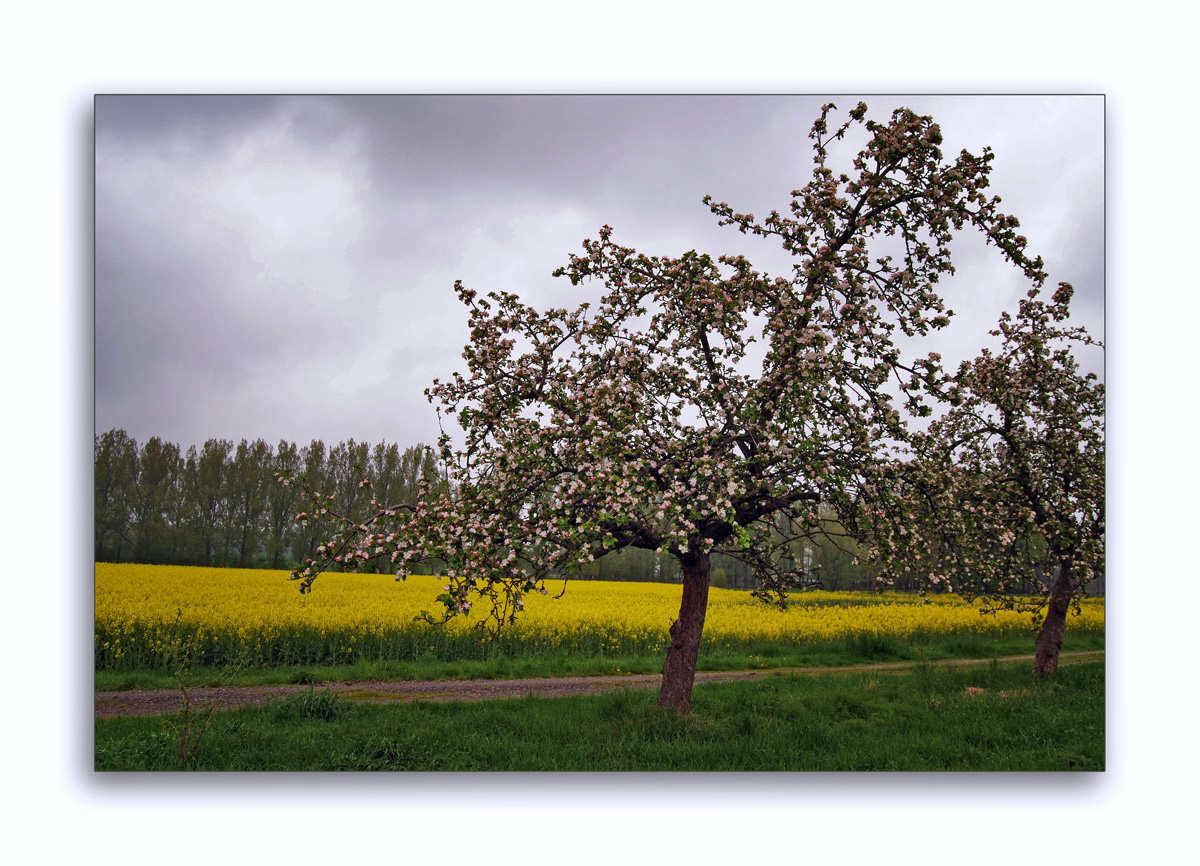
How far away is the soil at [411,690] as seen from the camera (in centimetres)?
448

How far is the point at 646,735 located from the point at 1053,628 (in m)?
4.63

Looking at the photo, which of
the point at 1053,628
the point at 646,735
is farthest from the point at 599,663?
the point at 1053,628

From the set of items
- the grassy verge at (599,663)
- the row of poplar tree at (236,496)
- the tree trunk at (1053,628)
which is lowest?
the grassy verge at (599,663)

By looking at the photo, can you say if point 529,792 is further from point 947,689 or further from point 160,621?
point 947,689

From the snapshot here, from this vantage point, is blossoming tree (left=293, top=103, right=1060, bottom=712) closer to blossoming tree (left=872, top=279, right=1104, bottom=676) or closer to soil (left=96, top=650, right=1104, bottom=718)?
blossoming tree (left=872, top=279, right=1104, bottom=676)

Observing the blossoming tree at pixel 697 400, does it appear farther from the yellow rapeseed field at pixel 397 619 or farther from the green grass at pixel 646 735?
the yellow rapeseed field at pixel 397 619

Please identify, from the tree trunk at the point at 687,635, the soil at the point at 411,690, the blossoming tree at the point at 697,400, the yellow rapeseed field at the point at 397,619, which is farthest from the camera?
the yellow rapeseed field at the point at 397,619

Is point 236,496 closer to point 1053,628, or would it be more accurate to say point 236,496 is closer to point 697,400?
point 697,400

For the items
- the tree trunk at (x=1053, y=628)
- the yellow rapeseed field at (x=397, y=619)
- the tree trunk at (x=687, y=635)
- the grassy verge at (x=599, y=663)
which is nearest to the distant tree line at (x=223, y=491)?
the yellow rapeseed field at (x=397, y=619)

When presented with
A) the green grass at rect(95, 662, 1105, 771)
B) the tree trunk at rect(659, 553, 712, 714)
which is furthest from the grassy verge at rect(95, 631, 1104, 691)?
the tree trunk at rect(659, 553, 712, 714)

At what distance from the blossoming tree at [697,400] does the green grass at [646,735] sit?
1.59 feet

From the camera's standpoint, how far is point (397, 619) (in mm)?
7031

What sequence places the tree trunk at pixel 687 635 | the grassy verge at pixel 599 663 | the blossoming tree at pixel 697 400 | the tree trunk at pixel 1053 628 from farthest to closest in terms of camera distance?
the tree trunk at pixel 1053 628
the grassy verge at pixel 599 663
the tree trunk at pixel 687 635
the blossoming tree at pixel 697 400
